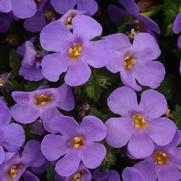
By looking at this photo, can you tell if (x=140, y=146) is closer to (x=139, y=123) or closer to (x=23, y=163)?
(x=139, y=123)

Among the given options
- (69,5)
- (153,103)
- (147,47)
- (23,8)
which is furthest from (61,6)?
(153,103)

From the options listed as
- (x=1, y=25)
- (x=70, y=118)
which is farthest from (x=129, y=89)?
(x=1, y=25)

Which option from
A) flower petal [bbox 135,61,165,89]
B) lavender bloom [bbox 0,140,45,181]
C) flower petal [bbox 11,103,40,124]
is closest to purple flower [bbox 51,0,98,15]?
flower petal [bbox 135,61,165,89]

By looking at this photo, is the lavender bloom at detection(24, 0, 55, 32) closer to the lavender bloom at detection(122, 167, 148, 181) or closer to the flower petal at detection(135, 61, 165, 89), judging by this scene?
the flower petal at detection(135, 61, 165, 89)

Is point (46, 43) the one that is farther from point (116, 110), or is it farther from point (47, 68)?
point (116, 110)

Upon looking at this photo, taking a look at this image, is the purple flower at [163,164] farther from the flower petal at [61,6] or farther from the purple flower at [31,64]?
the flower petal at [61,6]

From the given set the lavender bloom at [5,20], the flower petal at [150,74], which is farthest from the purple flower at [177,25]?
the lavender bloom at [5,20]
